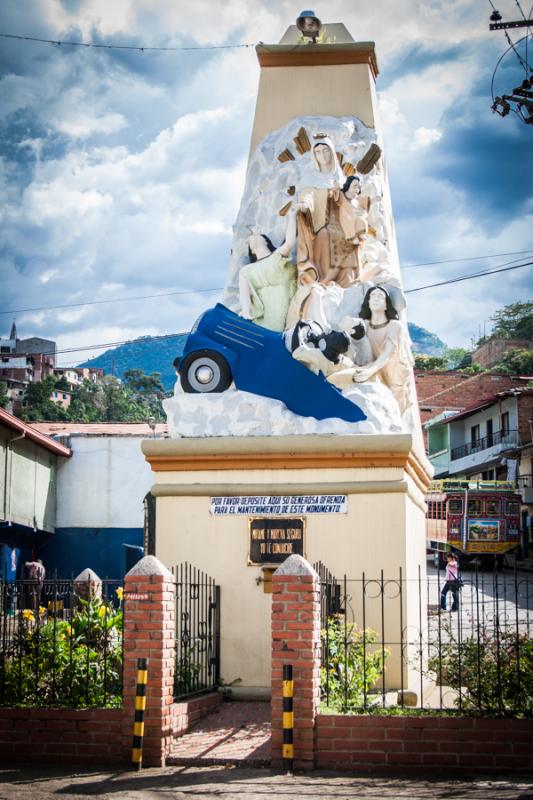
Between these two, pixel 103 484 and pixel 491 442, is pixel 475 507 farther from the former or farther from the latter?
pixel 491 442

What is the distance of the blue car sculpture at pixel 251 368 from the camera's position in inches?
541

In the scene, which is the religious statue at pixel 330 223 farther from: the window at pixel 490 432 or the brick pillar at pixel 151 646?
the window at pixel 490 432

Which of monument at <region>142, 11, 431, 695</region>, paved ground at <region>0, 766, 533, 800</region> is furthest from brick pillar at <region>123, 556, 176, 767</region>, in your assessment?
monument at <region>142, 11, 431, 695</region>

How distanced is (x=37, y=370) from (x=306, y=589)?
94.4 metres

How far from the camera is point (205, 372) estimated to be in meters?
14.3

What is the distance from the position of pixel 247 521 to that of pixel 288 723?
410 centimetres

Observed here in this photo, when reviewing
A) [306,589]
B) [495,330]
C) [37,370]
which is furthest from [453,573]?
[37,370]

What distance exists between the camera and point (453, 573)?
21406 mm

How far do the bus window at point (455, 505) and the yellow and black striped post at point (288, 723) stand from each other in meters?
25.8

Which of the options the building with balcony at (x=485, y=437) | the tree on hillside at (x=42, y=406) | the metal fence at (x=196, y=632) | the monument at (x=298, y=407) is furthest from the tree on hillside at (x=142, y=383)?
the metal fence at (x=196, y=632)

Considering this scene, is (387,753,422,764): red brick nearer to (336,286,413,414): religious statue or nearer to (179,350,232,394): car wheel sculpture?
(336,286,413,414): religious statue

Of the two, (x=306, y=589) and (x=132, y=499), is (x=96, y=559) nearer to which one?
(x=132, y=499)

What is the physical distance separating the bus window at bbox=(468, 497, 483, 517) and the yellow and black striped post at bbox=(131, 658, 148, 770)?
2610 cm

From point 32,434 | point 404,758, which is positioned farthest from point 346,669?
point 32,434
